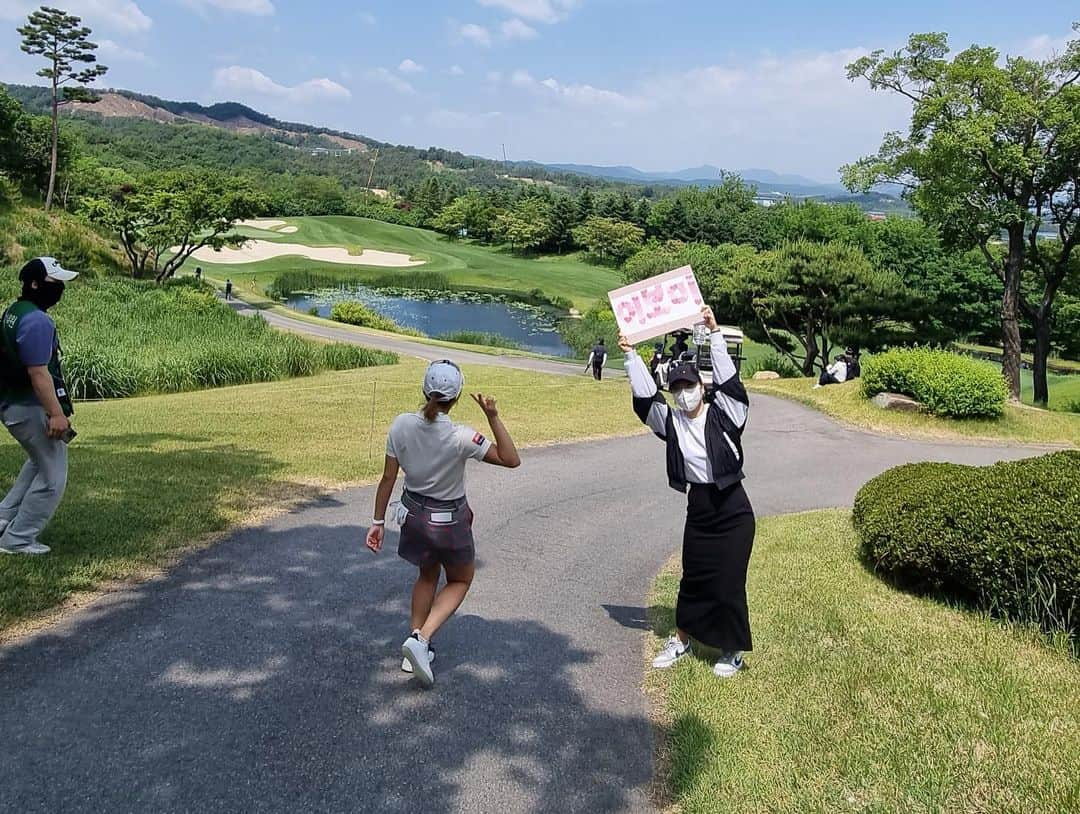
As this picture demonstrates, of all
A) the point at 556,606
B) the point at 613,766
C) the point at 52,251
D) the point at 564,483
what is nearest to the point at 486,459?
the point at 613,766

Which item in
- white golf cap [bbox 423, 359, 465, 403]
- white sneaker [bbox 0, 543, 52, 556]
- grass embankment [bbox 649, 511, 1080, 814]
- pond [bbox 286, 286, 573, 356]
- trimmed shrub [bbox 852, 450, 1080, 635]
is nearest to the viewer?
grass embankment [bbox 649, 511, 1080, 814]

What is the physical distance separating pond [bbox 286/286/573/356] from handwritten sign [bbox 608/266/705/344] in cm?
3396

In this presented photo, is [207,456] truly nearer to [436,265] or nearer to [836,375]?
[836,375]

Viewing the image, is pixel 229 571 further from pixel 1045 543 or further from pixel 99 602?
pixel 1045 543

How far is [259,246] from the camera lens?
3059 inches

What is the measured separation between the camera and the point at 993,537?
16.5 ft

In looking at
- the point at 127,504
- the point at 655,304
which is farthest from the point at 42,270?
the point at 655,304

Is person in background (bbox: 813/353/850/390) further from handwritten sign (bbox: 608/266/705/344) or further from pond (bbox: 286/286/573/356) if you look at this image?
pond (bbox: 286/286/573/356)

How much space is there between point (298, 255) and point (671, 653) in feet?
250

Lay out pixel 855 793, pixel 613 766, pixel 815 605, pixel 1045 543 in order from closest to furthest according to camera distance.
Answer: pixel 855 793
pixel 613 766
pixel 1045 543
pixel 815 605

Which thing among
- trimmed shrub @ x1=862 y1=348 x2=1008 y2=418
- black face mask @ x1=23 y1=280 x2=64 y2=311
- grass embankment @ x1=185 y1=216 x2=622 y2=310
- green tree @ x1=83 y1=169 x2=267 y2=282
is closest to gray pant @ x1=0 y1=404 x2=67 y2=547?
black face mask @ x1=23 y1=280 x2=64 y2=311

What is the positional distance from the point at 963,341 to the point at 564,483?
171ft

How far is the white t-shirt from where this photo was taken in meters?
3.94

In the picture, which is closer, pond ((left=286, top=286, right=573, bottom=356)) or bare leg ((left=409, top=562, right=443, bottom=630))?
bare leg ((left=409, top=562, right=443, bottom=630))
